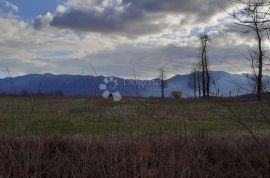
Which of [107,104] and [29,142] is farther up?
[107,104]

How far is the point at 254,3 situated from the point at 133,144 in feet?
9.60

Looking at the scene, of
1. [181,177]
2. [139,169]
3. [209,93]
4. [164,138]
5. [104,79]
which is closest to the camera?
[209,93]

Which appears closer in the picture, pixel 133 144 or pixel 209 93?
pixel 209 93

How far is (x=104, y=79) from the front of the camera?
21.3 feet

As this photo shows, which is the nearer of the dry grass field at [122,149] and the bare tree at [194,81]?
the dry grass field at [122,149]

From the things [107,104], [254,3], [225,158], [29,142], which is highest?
[254,3]

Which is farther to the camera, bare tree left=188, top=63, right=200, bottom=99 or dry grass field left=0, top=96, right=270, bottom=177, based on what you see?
bare tree left=188, top=63, right=200, bottom=99

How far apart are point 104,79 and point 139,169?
135cm

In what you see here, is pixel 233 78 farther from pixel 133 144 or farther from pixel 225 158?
pixel 225 158

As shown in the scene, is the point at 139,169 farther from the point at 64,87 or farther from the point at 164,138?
the point at 164,138

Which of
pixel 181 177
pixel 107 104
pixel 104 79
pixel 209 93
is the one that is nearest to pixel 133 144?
pixel 107 104

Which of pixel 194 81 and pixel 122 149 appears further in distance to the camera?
pixel 194 81

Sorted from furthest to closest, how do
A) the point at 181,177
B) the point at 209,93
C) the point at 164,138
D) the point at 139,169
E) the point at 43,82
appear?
the point at 164,138, the point at 43,82, the point at 139,169, the point at 181,177, the point at 209,93

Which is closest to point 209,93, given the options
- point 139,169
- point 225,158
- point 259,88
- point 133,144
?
point 259,88
